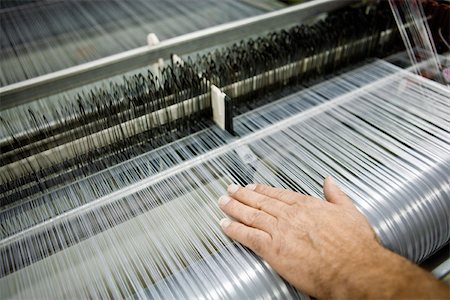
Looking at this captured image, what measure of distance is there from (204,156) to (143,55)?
475mm

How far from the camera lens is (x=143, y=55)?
125 cm

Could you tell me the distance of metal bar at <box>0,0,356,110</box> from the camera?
1.11m

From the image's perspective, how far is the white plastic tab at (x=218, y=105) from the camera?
1091 mm

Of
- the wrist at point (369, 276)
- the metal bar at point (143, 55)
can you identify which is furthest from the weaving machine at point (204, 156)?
the wrist at point (369, 276)

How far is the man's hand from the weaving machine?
0.05 meters

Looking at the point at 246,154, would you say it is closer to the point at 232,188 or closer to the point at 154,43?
the point at 232,188

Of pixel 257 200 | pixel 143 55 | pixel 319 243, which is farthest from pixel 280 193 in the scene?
pixel 143 55

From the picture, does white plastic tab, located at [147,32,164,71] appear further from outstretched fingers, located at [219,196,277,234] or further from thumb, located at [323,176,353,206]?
thumb, located at [323,176,353,206]

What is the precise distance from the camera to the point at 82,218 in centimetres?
90

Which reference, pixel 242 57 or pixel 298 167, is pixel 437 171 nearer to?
pixel 298 167

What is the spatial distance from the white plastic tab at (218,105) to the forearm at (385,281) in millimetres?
592

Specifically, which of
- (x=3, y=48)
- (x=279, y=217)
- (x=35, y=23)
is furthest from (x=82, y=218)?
(x=35, y=23)

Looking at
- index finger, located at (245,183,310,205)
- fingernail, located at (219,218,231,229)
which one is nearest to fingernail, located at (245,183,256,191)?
index finger, located at (245,183,310,205)

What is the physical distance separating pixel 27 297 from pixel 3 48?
1287 mm
